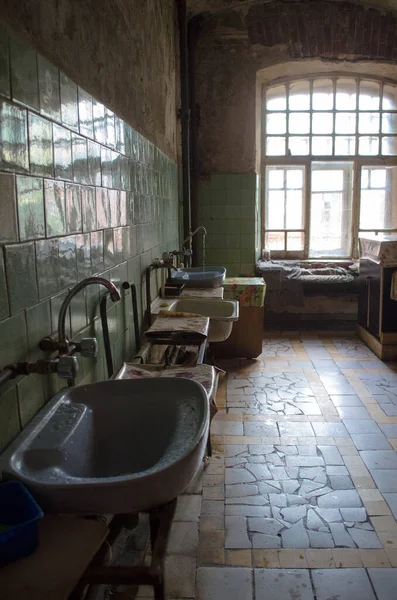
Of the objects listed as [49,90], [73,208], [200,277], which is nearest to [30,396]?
[73,208]

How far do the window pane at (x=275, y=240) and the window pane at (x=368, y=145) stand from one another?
141cm

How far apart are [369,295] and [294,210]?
166 centimetres

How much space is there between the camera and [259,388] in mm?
4199

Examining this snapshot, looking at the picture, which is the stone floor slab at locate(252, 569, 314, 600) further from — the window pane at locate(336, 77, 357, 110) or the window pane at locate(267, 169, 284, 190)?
the window pane at locate(336, 77, 357, 110)

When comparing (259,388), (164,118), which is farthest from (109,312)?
(164,118)

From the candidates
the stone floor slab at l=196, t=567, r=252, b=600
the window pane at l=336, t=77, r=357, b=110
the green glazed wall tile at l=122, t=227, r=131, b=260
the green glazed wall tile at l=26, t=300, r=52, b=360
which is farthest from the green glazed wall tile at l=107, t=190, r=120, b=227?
the window pane at l=336, t=77, r=357, b=110

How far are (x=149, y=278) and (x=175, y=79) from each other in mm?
2612

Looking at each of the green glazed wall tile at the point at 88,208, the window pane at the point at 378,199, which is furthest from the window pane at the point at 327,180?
the green glazed wall tile at the point at 88,208

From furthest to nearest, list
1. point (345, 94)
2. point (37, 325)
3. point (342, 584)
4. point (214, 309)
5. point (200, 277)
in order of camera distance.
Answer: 1. point (345, 94)
2. point (200, 277)
3. point (214, 309)
4. point (342, 584)
5. point (37, 325)

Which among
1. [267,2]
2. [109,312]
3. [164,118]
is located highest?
[267,2]

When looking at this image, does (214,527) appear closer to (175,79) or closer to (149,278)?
(149,278)

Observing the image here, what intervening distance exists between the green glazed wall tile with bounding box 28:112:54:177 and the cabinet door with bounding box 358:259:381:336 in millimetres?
4020

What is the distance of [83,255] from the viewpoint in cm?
194

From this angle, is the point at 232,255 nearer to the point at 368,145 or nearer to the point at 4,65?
the point at 368,145
